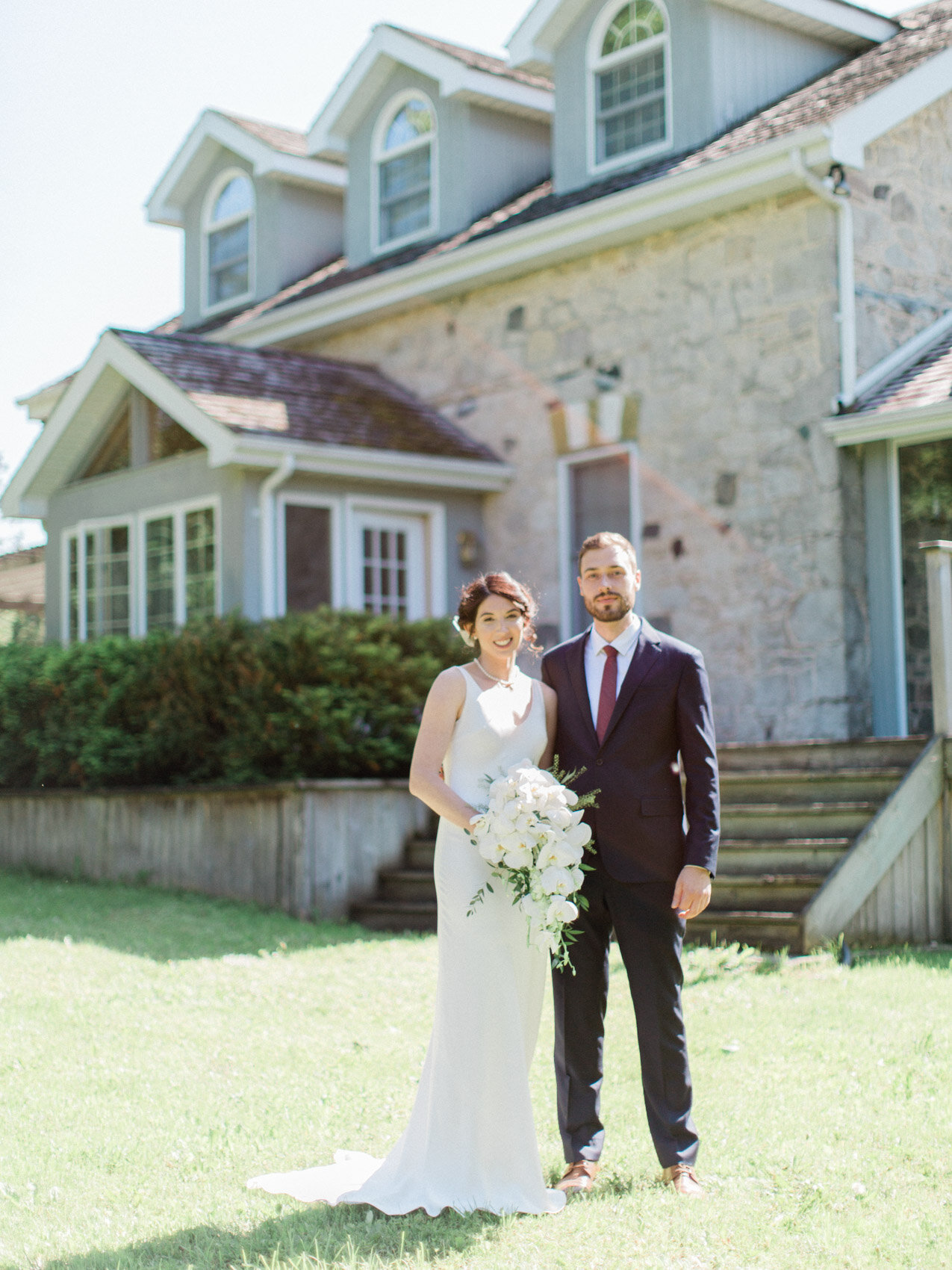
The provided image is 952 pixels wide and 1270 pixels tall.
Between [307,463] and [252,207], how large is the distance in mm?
6397

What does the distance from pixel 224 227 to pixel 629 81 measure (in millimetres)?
6287

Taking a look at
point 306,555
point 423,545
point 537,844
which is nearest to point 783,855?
point 537,844

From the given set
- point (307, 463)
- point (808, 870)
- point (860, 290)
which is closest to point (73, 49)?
point (307, 463)

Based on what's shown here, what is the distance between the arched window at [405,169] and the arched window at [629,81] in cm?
221

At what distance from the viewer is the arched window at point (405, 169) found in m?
14.4

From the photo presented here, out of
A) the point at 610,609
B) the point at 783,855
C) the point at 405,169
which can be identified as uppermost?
the point at 405,169

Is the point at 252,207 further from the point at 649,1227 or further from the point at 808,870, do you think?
the point at 649,1227

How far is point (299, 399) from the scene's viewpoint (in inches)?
485

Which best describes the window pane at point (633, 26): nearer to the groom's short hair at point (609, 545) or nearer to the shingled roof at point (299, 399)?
the shingled roof at point (299, 399)

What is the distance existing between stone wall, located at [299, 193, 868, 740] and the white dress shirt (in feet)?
19.2

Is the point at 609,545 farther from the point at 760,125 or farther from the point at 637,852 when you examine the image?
the point at 760,125

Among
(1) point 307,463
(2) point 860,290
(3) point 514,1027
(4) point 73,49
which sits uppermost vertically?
(4) point 73,49

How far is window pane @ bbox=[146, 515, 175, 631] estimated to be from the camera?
40.4 feet

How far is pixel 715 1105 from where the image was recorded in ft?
16.6
